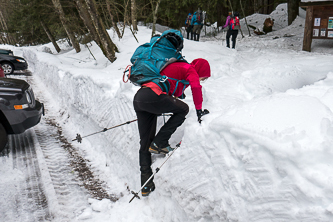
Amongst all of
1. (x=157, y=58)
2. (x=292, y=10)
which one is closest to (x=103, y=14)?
(x=292, y=10)

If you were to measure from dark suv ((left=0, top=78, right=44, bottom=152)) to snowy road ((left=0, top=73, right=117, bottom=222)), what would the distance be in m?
0.52

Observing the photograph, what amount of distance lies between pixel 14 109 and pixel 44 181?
154 centimetres

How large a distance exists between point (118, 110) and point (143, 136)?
1.64 metres

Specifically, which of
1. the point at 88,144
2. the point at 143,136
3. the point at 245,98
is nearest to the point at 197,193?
the point at 143,136

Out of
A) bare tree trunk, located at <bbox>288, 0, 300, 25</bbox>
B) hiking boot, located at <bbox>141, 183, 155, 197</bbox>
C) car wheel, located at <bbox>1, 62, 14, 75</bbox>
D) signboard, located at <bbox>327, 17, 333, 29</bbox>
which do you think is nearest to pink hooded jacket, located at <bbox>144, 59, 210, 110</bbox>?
hiking boot, located at <bbox>141, 183, 155, 197</bbox>

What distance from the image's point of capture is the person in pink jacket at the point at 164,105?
103 inches

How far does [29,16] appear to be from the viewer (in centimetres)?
1783

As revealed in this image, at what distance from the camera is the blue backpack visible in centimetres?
259

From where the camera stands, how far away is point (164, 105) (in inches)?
105

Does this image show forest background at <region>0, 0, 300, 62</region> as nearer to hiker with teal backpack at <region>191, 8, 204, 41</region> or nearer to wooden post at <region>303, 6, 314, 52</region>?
hiker with teal backpack at <region>191, 8, 204, 41</region>

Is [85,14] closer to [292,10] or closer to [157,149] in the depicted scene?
[157,149]

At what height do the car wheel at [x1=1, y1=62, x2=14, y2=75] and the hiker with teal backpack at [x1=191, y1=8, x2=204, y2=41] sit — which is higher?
the hiker with teal backpack at [x1=191, y1=8, x2=204, y2=41]

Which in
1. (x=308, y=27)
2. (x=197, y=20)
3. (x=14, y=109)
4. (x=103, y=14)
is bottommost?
(x=14, y=109)

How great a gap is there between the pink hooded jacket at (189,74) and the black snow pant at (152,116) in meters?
0.11
